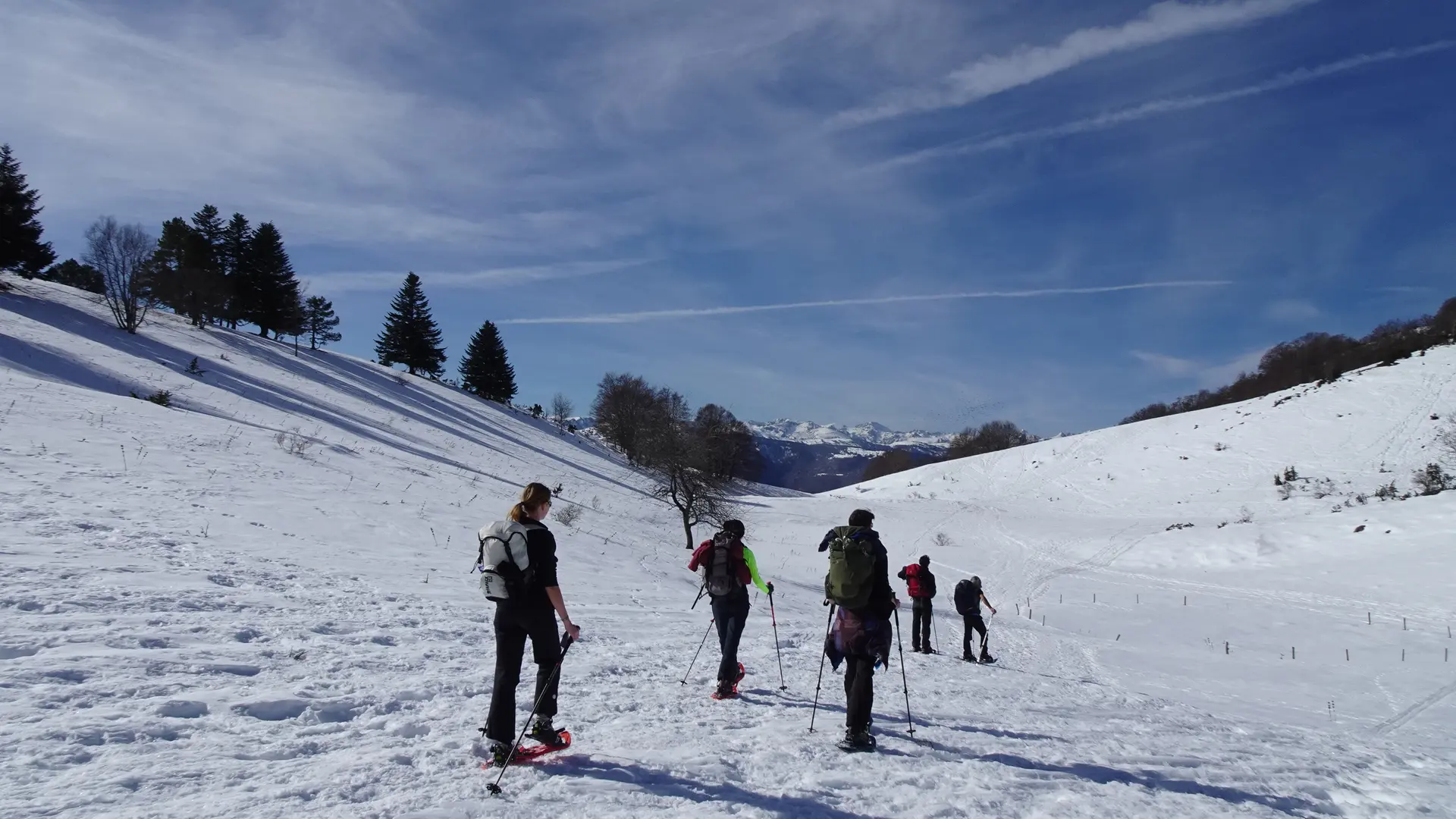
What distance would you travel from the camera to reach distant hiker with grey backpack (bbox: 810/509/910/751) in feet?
20.9

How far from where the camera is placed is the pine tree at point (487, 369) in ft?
220

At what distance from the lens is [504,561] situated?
17.2 ft

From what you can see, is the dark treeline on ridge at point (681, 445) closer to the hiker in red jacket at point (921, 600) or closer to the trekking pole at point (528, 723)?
the hiker in red jacket at point (921, 600)

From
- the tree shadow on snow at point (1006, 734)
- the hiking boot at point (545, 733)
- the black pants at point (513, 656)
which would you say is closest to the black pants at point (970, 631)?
the tree shadow on snow at point (1006, 734)

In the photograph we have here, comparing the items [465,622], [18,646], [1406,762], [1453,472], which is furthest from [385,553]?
[1453,472]

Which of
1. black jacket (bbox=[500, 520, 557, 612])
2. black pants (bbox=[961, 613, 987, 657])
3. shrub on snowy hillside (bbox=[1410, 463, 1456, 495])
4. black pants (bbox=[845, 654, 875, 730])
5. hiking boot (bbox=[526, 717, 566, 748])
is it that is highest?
shrub on snowy hillside (bbox=[1410, 463, 1456, 495])

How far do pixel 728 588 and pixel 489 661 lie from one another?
107 inches

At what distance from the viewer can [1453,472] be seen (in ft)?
123

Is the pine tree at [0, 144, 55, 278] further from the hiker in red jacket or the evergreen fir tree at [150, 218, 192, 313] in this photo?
the hiker in red jacket

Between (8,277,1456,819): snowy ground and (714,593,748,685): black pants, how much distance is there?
0.32m

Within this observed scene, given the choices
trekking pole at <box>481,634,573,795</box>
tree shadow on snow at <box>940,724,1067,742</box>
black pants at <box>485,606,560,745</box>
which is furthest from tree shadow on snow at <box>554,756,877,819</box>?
tree shadow on snow at <box>940,724,1067,742</box>

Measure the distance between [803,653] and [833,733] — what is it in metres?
4.82

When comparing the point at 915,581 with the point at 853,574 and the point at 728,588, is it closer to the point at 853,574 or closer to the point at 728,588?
the point at 728,588

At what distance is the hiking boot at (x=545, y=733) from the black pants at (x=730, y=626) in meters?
2.61
